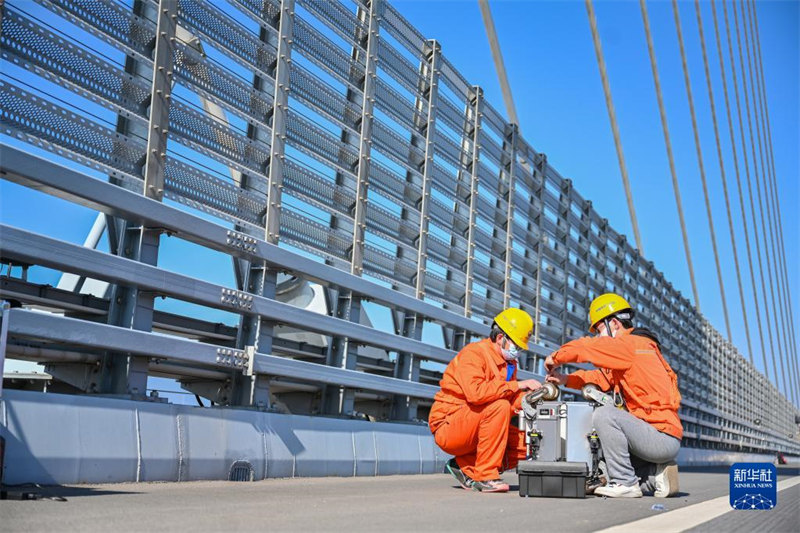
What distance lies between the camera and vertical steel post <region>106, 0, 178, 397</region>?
265 inches

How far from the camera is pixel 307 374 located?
28.1 feet

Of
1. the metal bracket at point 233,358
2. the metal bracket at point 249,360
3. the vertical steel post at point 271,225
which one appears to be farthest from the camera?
the vertical steel post at point 271,225

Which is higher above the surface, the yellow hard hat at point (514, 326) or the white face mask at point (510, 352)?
the yellow hard hat at point (514, 326)

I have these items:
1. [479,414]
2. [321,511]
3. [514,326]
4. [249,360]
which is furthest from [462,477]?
[321,511]

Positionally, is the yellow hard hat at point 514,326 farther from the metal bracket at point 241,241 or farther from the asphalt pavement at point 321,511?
the metal bracket at point 241,241

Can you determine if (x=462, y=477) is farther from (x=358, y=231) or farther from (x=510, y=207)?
(x=510, y=207)

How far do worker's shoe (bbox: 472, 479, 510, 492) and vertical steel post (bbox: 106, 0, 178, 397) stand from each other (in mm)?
2545

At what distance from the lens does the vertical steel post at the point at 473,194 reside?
1295cm

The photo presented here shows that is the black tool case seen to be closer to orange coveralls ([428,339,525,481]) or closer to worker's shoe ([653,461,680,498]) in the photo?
orange coveralls ([428,339,525,481])

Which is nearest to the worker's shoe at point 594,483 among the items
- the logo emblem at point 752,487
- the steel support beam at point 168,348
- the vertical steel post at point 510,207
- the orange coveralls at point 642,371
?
the orange coveralls at point 642,371

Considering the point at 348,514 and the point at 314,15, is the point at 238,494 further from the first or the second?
the point at 314,15

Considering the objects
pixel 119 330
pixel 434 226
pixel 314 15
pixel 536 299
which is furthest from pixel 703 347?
pixel 119 330

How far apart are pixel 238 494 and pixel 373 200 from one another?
17.7ft

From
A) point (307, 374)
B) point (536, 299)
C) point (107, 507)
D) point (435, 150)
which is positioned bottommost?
point (107, 507)
